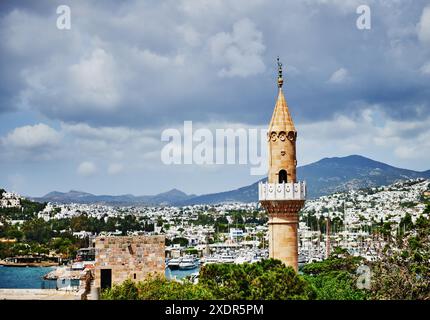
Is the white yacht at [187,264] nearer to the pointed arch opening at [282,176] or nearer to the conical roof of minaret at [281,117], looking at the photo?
the pointed arch opening at [282,176]

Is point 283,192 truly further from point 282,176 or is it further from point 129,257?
point 129,257

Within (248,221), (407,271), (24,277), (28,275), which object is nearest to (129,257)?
(407,271)

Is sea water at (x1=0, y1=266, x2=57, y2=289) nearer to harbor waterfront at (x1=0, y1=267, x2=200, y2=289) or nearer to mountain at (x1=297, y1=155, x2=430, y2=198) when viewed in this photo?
harbor waterfront at (x1=0, y1=267, x2=200, y2=289)

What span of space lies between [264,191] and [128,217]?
7043 centimetres

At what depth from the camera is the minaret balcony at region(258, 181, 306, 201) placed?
12273mm

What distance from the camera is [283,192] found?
12.3 meters

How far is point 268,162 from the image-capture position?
1249cm

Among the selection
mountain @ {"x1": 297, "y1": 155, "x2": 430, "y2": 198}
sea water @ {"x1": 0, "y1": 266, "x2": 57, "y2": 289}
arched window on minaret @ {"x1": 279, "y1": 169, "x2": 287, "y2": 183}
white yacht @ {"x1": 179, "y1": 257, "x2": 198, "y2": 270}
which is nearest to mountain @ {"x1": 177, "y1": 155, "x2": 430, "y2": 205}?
mountain @ {"x1": 297, "y1": 155, "x2": 430, "y2": 198}

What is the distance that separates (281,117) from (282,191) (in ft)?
4.72

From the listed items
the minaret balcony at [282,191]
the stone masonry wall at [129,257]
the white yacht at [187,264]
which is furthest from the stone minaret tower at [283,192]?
the white yacht at [187,264]

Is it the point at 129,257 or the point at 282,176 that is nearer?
the point at 129,257
